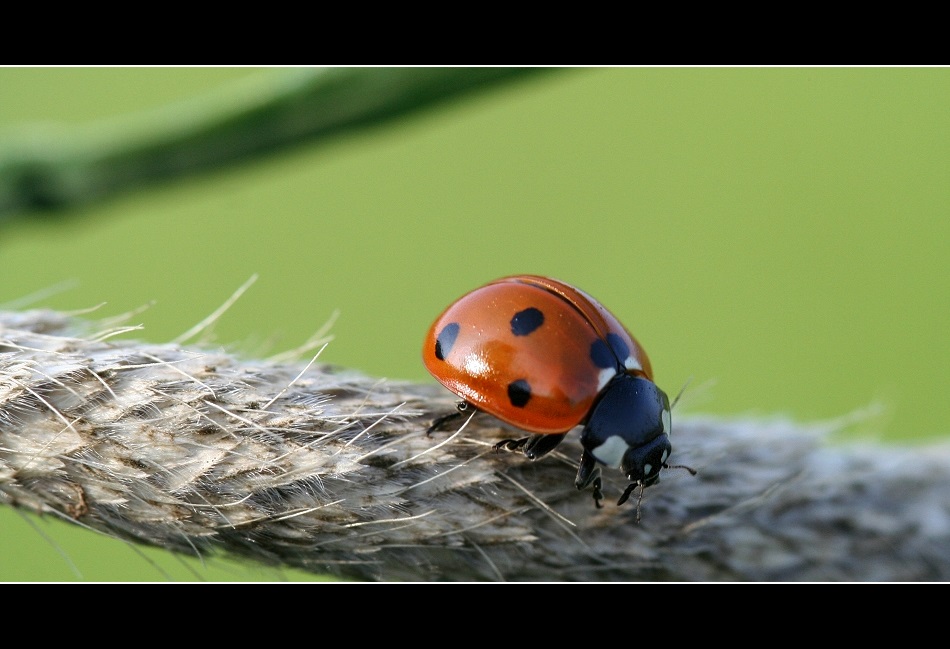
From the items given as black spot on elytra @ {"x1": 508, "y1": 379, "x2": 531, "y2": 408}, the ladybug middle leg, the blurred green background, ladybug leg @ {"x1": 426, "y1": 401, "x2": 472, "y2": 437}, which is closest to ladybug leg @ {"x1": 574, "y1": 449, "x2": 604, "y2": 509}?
the ladybug middle leg

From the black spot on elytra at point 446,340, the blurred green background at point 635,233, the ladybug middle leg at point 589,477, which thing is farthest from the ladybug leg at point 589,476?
the blurred green background at point 635,233

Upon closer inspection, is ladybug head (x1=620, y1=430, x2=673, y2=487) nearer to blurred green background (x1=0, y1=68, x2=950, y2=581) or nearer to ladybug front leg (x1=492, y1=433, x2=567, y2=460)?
ladybug front leg (x1=492, y1=433, x2=567, y2=460)

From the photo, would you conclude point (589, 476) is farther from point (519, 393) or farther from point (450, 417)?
point (450, 417)

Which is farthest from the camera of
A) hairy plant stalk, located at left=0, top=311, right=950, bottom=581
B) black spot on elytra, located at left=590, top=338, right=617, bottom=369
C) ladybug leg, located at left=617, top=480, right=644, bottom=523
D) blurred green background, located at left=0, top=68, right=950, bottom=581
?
blurred green background, located at left=0, top=68, right=950, bottom=581

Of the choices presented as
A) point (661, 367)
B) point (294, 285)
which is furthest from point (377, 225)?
point (661, 367)

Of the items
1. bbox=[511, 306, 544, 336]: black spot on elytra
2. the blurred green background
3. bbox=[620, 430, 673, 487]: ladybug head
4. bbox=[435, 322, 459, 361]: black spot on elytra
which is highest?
the blurred green background

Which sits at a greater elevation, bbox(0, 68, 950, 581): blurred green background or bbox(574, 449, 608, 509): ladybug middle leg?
bbox(0, 68, 950, 581): blurred green background

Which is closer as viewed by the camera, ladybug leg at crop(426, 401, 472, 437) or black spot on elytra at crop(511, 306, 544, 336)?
ladybug leg at crop(426, 401, 472, 437)
